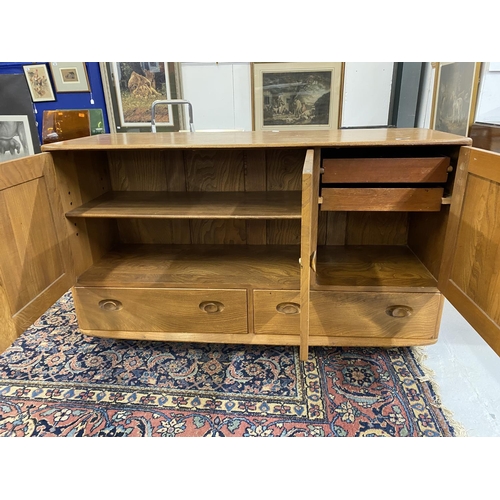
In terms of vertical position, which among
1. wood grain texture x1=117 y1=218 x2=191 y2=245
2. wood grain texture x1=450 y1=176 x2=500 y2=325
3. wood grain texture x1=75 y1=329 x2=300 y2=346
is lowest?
wood grain texture x1=75 y1=329 x2=300 y2=346

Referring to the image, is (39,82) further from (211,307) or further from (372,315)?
(372,315)

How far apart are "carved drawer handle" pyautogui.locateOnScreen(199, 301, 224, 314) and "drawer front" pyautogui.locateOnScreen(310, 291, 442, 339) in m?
0.37

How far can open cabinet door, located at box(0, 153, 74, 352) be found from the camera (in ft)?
3.55

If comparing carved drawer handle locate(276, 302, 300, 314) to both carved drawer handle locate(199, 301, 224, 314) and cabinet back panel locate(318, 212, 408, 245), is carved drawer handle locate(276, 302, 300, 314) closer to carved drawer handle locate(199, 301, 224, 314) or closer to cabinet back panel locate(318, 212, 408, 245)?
carved drawer handle locate(199, 301, 224, 314)

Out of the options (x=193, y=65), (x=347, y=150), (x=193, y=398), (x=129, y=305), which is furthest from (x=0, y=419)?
(x=193, y=65)

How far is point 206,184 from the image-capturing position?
1.69 meters

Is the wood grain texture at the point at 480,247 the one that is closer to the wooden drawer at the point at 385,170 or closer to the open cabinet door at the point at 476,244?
the open cabinet door at the point at 476,244

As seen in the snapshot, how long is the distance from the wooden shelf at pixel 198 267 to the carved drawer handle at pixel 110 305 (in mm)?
82

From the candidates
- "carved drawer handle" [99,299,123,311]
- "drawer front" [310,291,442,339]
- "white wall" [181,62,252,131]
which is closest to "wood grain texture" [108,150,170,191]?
"carved drawer handle" [99,299,123,311]

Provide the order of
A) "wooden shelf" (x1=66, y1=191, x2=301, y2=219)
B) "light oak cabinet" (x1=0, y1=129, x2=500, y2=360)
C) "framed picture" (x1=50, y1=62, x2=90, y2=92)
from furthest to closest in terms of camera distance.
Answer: "framed picture" (x1=50, y1=62, x2=90, y2=92) → "wooden shelf" (x1=66, y1=191, x2=301, y2=219) → "light oak cabinet" (x1=0, y1=129, x2=500, y2=360)

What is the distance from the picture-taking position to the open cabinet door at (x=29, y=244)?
1.08 metres

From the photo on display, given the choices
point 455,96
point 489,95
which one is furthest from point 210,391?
point 455,96

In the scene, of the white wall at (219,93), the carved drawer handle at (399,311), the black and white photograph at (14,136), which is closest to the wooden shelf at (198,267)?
the carved drawer handle at (399,311)
